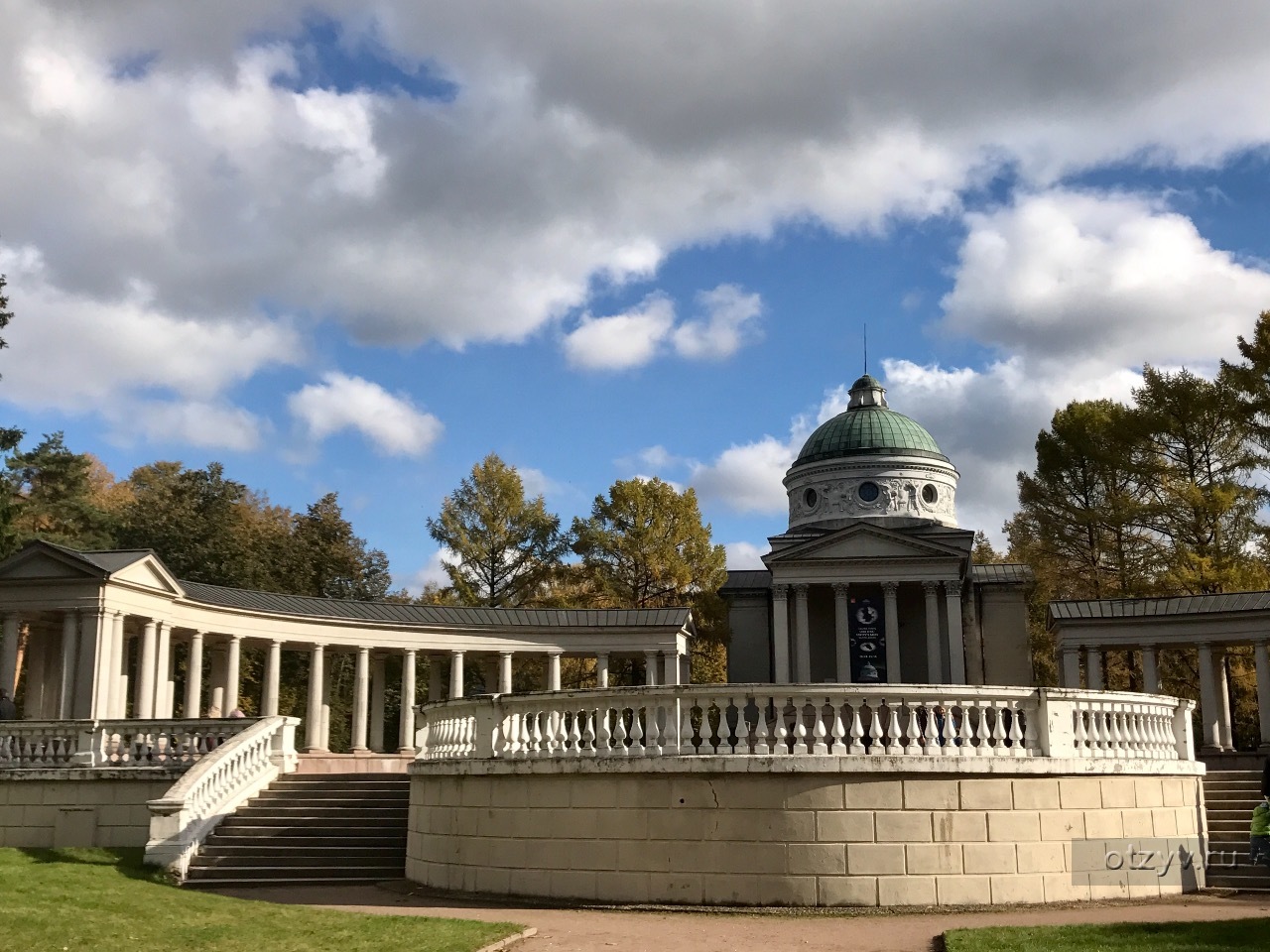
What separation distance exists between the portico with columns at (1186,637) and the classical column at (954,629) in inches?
400

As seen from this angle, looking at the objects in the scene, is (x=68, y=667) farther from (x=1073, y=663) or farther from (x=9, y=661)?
(x=1073, y=663)

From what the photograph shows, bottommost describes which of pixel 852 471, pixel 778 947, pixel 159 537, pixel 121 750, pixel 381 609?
pixel 778 947

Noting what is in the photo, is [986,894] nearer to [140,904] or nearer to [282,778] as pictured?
[140,904]

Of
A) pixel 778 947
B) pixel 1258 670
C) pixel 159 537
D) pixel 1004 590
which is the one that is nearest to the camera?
pixel 778 947

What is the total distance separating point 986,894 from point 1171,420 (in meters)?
43.2

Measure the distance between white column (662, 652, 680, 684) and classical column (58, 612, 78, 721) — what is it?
22.2 metres

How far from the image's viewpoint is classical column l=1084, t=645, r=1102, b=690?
166 ft

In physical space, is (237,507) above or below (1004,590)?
above

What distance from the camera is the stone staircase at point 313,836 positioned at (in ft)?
71.5

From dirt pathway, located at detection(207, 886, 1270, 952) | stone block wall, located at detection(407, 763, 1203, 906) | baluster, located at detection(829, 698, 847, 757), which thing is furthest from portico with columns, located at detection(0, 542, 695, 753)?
baluster, located at detection(829, 698, 847, 757)

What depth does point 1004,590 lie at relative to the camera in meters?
68.5

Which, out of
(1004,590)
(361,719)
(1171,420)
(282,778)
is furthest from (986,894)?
(1004,590)

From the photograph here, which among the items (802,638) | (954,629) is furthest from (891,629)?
(802,638)

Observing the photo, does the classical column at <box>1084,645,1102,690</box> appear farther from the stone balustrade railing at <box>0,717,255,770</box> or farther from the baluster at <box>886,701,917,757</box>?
the baluster at <box>886,701,917,757</box>
